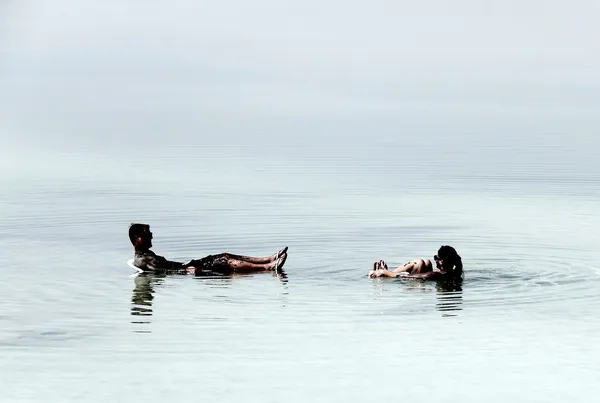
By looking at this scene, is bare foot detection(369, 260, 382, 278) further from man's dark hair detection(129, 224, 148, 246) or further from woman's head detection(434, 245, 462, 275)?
man's dark hair detection(129, 224, 148, 246)

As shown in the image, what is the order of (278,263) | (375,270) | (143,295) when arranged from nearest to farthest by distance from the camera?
(143,295) → (375,270) → (278,263)

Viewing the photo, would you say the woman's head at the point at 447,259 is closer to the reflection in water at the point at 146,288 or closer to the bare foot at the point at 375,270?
the bare foot at the point at 375,270

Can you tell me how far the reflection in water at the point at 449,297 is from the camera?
72.4ft

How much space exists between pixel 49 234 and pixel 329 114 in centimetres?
6512

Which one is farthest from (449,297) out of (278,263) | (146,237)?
(146,237)

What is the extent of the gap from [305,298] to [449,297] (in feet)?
7.02

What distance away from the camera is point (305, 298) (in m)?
23.0

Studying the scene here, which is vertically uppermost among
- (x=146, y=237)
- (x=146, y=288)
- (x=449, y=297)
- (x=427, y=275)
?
(x=146, y=237)

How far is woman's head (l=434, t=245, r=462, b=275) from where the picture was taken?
77.9 feet

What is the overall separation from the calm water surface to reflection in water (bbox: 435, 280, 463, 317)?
0.06 metres

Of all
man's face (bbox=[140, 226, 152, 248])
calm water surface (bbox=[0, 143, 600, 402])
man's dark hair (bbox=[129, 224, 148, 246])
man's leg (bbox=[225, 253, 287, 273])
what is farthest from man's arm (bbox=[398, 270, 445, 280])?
→ man's dark hair (bbox=[129, 224, 148, 246])

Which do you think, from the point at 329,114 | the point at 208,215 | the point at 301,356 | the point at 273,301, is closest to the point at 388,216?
the point at 208,215

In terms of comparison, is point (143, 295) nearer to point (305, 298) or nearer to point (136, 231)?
point (136, 231)

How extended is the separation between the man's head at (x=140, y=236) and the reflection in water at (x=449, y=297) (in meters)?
4.79
